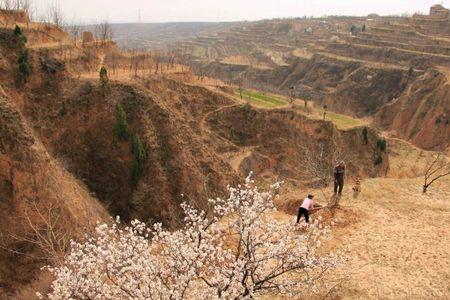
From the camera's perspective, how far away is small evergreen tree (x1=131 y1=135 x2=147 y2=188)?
43.4 metres

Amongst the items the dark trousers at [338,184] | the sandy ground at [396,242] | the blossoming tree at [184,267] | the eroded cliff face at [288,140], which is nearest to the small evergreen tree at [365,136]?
the eroded cliff face at [288,140]

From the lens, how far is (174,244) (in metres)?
12.0

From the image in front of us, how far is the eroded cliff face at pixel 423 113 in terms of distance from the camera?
82.1 meters

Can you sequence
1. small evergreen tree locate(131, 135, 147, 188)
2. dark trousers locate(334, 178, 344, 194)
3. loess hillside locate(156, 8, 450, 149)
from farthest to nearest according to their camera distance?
1. loess hillside locate(156, 8, 450, 149)
2. small evergreen tree locate(131, 135, 147, 188)
3. dark trousers locate(334, 178, 344, 194)

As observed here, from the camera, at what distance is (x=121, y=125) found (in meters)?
44.4

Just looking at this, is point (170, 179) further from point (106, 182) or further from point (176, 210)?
point (106, 182)

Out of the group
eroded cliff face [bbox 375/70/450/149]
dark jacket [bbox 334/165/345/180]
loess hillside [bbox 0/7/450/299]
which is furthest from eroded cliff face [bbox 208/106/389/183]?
dark jacket [bbox 334/165/345/180]

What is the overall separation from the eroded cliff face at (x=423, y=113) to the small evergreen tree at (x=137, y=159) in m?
59.7

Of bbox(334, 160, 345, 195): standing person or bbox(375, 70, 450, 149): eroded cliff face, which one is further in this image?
bbox(375, 70, 450, 149): eroded cliff face

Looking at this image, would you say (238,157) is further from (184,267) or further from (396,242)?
(184,267)

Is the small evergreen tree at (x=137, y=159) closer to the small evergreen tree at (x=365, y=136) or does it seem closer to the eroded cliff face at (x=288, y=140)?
the eroded cliff face at (x=288, y=140)

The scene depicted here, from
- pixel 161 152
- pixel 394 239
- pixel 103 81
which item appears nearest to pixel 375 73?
pixel 161 152

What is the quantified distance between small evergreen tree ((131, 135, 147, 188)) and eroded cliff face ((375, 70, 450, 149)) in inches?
2351

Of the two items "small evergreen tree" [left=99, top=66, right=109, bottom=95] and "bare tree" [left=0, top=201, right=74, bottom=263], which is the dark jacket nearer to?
"bare tree" [left=0, top=201, right=74, bottom=263]
